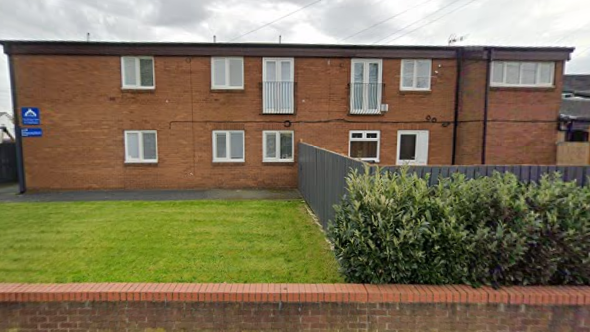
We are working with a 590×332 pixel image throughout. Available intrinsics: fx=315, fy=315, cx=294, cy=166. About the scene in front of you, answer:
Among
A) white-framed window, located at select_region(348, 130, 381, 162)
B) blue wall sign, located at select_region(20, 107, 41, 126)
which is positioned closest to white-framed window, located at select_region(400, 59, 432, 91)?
white-framed window, located at select_region(348, 130, 381, 162)

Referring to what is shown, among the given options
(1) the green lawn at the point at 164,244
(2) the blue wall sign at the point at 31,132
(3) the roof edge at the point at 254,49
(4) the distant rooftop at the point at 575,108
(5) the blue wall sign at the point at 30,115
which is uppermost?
(3) the roof edge at the point at 254,49

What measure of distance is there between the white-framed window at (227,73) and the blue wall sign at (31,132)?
6.15 metres

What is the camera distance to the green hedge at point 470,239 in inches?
126

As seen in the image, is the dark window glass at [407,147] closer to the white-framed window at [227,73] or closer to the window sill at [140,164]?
the white-framed window at [227,73]

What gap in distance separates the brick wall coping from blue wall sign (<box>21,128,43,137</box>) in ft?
33.0

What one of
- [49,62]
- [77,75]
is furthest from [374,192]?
[49,62]

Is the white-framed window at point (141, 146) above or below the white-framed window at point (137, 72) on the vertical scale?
below

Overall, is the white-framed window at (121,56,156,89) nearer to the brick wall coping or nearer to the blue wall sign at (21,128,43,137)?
the blue wall sign at (21,128,43,137)

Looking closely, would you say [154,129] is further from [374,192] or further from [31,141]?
[374,192]

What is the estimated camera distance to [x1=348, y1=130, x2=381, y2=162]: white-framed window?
38.7 ft

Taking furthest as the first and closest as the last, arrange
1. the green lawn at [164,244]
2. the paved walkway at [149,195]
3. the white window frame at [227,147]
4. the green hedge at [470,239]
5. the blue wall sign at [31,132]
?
the white window frame at [227,147] → the blue wall sign at [31,132] → the paved walkway at [149,195] → the green lawn at [164,244] → the green hedge at [470,239]

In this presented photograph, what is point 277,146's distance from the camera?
11594 mm

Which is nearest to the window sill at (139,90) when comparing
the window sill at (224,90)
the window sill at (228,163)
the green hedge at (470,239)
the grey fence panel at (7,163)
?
the window sill at (224,90)

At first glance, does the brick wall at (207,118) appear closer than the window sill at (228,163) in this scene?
Yes
